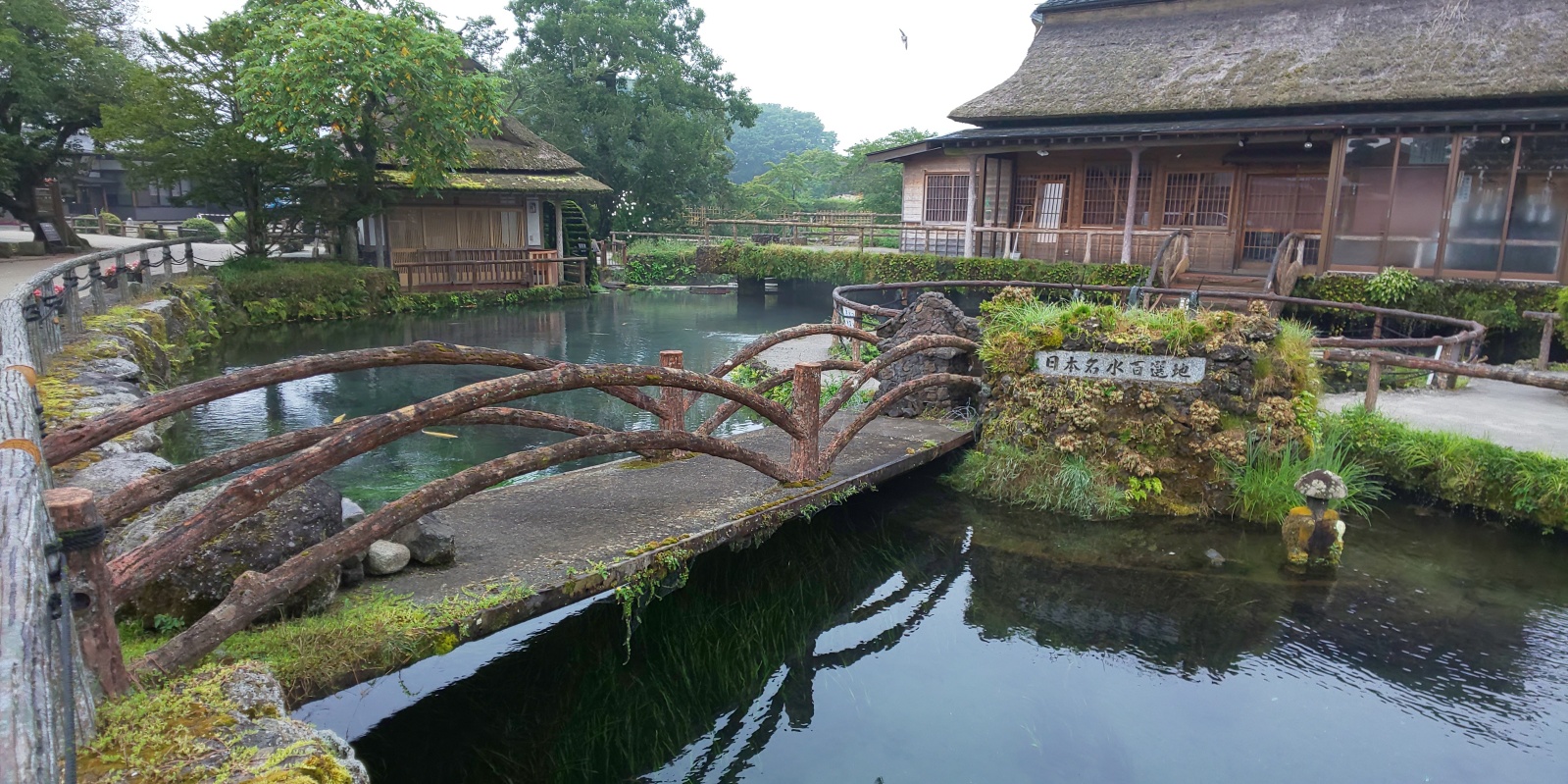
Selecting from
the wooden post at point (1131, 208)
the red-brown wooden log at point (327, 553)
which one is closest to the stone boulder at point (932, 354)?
the red-brown wooden log at point (327, 553)

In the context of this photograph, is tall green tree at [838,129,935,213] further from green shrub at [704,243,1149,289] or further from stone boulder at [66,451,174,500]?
stone boulder at [66,451,174,500]

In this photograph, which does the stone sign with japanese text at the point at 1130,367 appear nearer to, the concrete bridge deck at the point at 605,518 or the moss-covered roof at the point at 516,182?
the concrete bridge deck at the point at 605,518

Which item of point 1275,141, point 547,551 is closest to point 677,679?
point 547,551

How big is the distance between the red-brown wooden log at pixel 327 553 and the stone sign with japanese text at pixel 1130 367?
4107mm

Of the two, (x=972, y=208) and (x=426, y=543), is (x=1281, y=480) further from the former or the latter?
(x=972, y=208)

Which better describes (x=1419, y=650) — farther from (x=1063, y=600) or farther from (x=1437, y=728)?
(x=1063, y=600)

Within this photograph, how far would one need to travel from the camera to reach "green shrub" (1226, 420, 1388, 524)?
22.7 feet

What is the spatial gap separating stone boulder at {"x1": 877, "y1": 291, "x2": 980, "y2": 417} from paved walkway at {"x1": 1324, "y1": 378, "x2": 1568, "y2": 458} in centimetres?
346

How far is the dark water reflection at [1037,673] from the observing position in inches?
171

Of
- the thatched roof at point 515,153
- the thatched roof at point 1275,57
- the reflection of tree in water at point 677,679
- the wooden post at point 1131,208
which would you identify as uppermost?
the thatched roof at point 1275,57

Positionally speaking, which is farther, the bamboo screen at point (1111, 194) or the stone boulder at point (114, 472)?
the bamboo screen at point (1111, 194)

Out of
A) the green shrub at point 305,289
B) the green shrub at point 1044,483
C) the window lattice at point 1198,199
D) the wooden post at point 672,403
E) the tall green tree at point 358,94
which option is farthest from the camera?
the window lattice at point 1198,199

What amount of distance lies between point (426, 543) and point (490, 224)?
70.4 feet

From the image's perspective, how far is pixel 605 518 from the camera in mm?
5242
